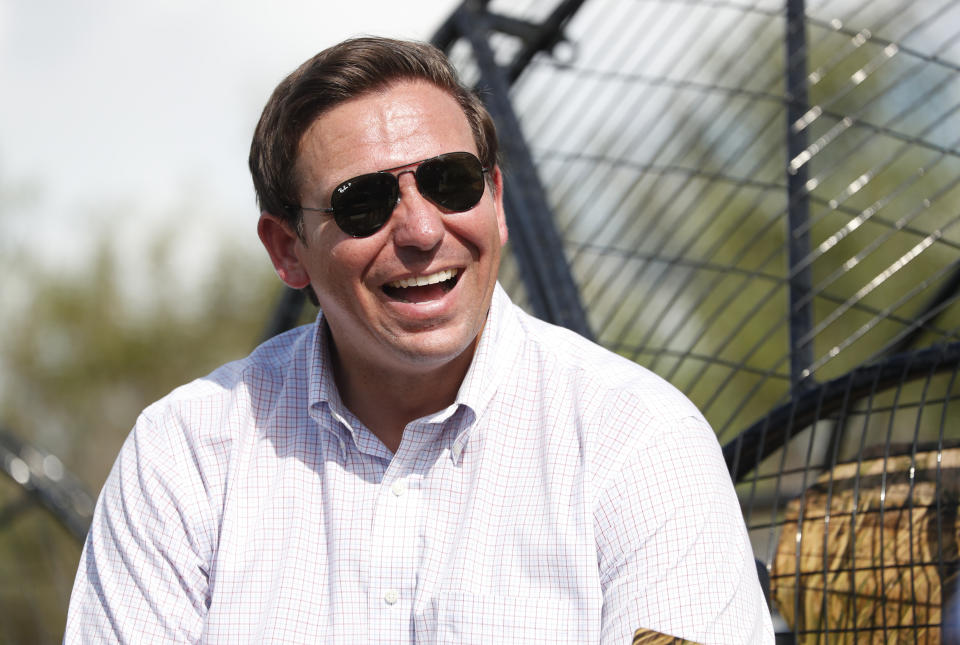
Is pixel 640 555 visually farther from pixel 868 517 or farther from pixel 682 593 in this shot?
pixel 868 517

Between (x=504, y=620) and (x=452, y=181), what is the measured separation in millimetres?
645

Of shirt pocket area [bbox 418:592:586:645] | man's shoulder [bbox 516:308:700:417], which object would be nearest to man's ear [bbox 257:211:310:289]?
man's shoulder [bbox 516:308:700:417]

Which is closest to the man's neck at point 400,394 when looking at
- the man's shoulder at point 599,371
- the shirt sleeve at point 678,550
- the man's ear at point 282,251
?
the man's shoulder at point 599,371

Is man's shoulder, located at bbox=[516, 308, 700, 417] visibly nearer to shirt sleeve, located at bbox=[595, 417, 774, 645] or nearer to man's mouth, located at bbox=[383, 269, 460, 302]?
shirt sleeve, located at bbox=[595, 417, 774, 645]

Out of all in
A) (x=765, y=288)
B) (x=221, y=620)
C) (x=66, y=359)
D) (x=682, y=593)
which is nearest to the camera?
(x=682, y=593)

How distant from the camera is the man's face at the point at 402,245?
159cm

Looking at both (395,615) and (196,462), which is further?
(196,462)

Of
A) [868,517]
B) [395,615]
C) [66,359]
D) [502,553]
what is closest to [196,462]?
[395,615]

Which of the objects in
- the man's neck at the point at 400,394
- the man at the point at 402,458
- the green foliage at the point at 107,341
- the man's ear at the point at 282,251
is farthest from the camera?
the green foliage at the point at 107,341

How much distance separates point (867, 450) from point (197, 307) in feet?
57.0

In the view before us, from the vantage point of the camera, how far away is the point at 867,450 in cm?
177

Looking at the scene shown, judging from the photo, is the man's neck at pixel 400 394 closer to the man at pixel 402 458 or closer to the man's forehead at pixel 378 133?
the man at pixel 402 458

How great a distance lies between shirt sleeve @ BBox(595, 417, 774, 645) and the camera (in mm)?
1297

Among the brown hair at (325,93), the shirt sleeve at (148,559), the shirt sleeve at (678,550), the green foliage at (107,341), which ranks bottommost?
the shirt sleeve at (148,559)
